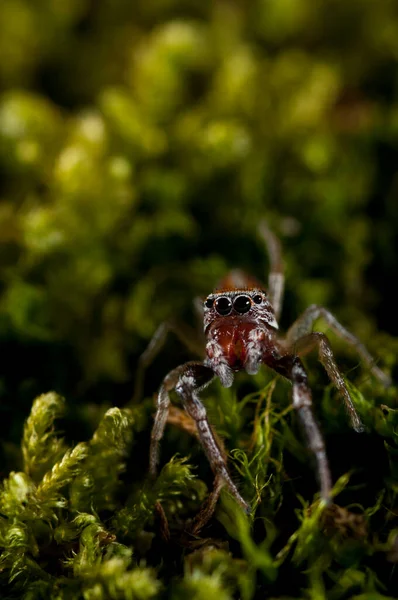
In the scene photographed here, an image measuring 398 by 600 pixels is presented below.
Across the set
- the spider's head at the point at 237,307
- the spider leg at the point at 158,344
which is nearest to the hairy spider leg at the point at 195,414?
the spider's head at the point at 237,307

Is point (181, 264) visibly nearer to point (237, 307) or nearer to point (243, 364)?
point (237, 307)

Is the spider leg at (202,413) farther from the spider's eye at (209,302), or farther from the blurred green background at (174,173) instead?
the blurred green background at (174,173)

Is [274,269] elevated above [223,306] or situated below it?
above

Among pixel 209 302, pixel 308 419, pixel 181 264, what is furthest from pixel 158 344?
pixel 308 419

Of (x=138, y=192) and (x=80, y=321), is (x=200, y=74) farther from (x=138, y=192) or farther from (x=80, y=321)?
(x=80, y=321)

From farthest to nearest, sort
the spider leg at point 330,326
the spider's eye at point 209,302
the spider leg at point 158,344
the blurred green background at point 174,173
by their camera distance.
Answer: the blurred green background at point 174,173 → the spider leg at point 158,344 → the spider leg at point 330,326 → the spider's eye at point 209,302
